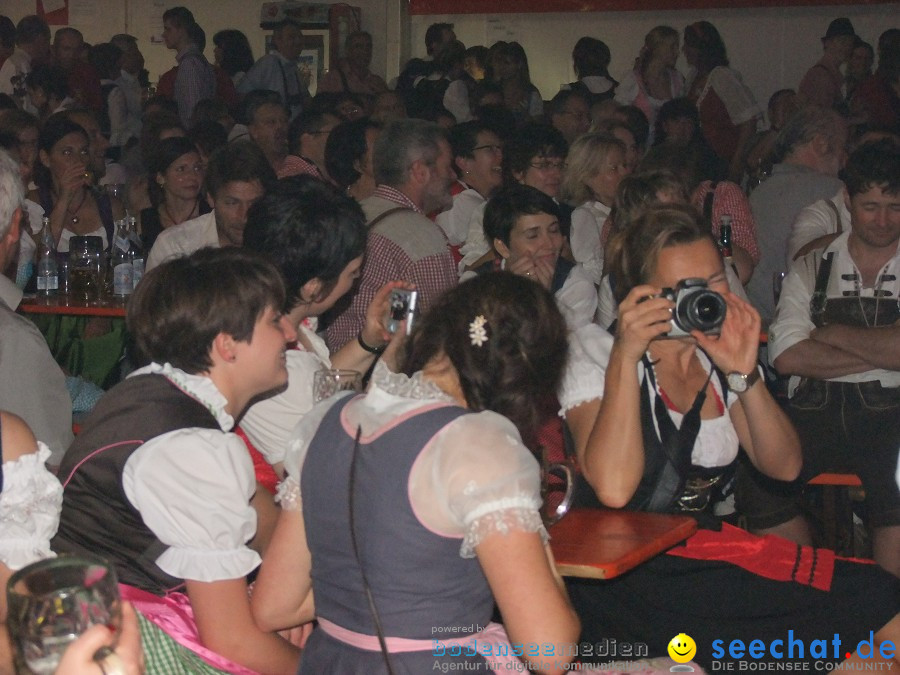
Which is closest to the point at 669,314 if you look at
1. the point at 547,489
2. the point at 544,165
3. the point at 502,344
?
the point at 547,489

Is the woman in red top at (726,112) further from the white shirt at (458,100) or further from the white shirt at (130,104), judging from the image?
the white shirt at (130,104)

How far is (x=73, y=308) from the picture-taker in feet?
15.9

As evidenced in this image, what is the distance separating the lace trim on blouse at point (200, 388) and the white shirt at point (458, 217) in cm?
362

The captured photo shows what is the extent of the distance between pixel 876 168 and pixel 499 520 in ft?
8.61

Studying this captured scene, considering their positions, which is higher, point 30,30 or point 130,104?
point 30,30

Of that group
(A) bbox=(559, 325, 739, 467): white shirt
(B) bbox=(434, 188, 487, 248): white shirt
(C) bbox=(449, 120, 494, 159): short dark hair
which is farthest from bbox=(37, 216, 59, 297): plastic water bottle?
(A) bbox=(559, 325, 739, 467): white shirt

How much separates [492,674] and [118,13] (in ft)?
35.8

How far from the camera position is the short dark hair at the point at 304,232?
2980 mm

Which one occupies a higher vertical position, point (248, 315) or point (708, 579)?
point (248, 315)

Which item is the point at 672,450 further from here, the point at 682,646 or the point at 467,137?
the point at 467,137

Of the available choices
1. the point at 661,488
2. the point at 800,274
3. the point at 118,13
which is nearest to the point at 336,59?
the point at 118,13

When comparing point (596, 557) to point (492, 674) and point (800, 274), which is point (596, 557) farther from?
point (800, 274)

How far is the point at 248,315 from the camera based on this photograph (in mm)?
2219

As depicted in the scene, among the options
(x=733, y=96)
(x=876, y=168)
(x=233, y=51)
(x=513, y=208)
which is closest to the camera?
(x=876, y=168)
